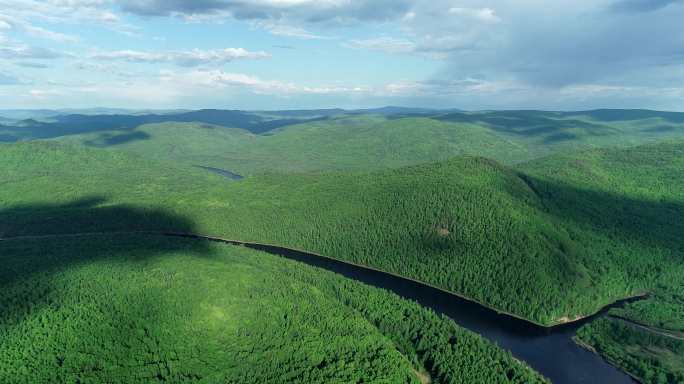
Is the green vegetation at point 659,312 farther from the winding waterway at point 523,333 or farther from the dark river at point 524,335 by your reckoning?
the dark river at point 524,335

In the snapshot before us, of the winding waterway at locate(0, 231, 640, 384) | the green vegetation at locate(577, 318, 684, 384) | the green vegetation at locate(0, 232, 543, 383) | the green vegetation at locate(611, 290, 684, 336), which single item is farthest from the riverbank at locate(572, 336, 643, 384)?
the green vegetation at locate(0, 232, 543, 383)

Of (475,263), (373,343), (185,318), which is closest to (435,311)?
(475,263)

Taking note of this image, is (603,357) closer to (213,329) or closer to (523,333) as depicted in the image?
(523,333)

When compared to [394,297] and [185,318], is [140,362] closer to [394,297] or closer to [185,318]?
[185,318]

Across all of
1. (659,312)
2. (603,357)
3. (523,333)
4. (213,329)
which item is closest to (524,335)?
(523,333)

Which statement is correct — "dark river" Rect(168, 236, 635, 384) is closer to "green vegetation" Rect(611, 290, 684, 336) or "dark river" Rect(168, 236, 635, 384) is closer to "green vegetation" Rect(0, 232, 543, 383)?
"green vegetation" Rect(611, 290, 684, 336)

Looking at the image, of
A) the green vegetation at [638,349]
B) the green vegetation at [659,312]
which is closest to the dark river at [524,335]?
the green vegetation at [638,349]
